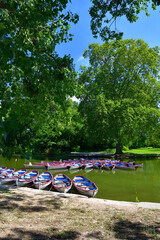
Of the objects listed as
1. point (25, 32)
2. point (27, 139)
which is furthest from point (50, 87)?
point (27, 139)

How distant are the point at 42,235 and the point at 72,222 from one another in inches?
45.3

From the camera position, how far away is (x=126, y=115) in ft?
82.3

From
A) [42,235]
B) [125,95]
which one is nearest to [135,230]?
[42,235]

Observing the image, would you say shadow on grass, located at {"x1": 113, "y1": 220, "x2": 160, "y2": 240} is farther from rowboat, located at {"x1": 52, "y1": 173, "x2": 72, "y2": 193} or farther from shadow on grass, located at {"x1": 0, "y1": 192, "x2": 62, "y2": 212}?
rowboat, located at {"x1": 52, "y1": 173, "x2": 72, "y2": 193}

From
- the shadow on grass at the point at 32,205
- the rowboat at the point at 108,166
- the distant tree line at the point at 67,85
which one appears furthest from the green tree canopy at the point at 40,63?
the rowboat at the point at 108,166

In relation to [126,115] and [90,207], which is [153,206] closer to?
[90,207]

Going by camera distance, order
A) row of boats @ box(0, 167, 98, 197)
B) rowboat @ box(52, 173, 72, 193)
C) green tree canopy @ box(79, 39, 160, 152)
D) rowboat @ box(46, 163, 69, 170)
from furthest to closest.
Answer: green tree canopy @ box(79, 39, 160, 152) < rowboat @ box(46, 163, 69, 170) < rowboat @ box(52, 173, 72, 193) < row of boats @ box(0, 167, 98, 197)

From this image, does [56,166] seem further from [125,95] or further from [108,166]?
[125,95]

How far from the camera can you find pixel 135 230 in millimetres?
4547

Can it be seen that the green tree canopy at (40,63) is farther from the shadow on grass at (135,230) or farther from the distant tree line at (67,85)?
the shadow on grass at (135,230)

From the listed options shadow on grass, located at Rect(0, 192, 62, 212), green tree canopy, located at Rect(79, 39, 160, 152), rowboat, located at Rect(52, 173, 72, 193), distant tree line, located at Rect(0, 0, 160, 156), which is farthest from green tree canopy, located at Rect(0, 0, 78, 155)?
green tree canopy, located at Rect(79, 39, 160, 152)

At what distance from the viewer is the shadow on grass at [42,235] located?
3.90m

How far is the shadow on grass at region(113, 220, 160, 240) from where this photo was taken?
13.7ft

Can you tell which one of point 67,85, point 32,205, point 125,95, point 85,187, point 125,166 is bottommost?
point 125,166
